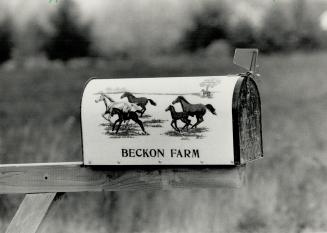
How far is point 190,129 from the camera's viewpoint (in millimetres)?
3559

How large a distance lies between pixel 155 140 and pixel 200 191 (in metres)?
1.90

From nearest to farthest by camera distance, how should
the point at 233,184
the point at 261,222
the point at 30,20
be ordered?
the point at 233,184, the point at 261,222, the point at 30,20

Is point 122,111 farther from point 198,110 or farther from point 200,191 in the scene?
point 200,191

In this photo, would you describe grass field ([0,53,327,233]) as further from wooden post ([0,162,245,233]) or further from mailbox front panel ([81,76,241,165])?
mailbox front panel ([81,76,241,165])

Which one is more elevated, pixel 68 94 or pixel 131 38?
pixel 131 38

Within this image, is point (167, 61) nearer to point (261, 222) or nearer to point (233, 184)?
point (261, 222)

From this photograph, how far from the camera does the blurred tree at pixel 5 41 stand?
582 centimetres

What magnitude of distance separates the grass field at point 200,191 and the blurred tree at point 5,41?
0.14 meters

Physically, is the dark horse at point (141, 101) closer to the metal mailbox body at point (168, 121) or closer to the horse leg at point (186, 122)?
the metal mailbox body at point (168, 121)

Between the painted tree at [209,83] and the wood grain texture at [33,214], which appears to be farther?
the wood grain texture at [33,214]

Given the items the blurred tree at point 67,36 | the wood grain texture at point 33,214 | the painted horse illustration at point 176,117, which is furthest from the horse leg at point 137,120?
the blurred tree at point 67,36

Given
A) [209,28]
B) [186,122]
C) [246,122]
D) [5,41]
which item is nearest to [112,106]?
[186,122]

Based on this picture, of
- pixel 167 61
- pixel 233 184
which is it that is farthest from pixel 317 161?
pixel 233 184

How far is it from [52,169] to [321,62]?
2.30m
